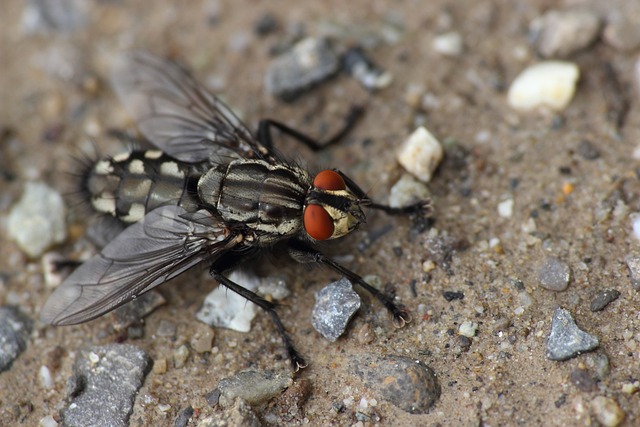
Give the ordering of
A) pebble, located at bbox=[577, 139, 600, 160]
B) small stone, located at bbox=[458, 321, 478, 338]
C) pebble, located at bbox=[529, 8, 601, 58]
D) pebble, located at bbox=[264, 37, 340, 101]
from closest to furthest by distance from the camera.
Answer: small stone, located at bbox=[458, 321, 478, 338]
pebble, located at bbox=[577, 139, 600, 160]
pebble, located at bbox=[529, 8, 601, 58]
pebble, located at bbox=[264, 37, 340, 101]

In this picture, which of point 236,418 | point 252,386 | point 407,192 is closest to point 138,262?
point 252,386

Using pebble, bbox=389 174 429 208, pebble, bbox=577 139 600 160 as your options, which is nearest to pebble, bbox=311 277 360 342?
pebble, bbox=389 174 429 208

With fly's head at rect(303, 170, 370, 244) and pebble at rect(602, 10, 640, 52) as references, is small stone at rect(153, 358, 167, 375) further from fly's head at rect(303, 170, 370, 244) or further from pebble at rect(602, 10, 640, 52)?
pebble at rect(602, 10, 640, 52)

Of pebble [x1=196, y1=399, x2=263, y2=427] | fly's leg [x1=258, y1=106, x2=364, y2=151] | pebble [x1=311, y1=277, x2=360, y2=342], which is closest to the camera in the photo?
pebble [x1=196, y1=399, x2=263, y2=427]

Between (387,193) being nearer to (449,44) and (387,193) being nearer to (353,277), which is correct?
(353,277)

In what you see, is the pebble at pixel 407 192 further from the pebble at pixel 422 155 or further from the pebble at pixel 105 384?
the pebble at pixel 105 384

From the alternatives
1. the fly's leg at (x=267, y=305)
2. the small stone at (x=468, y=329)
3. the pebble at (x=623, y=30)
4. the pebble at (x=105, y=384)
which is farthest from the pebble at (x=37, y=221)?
the pebble at (x=623, y=30)
